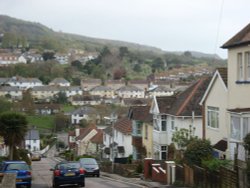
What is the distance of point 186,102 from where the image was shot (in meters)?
40.0

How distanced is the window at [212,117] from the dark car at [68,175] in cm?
863

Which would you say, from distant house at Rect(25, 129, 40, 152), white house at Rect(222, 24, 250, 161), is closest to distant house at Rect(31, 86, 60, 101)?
distant house at Rect(25, 129, 40, 152)

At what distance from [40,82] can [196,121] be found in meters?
159

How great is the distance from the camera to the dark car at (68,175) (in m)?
26.6

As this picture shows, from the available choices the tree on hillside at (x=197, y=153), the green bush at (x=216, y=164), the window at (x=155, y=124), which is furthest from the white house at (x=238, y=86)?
the window at (x=155, y=124)

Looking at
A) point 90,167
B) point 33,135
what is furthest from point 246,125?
point 33,135

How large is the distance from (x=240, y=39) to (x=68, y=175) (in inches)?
417

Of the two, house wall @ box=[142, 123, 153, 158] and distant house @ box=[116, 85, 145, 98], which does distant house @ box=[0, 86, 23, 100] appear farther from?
house wall @ box=[142, 123, 153, 158]

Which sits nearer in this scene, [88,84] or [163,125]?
[163,125]

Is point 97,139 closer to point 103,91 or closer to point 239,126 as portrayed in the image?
point 239,126

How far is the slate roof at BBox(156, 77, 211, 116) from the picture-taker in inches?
1558

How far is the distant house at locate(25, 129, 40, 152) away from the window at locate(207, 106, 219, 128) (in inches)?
3293

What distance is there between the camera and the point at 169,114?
41.5 m

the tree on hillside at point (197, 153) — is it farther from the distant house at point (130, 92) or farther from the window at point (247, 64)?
the distant house at point (130, 92)
